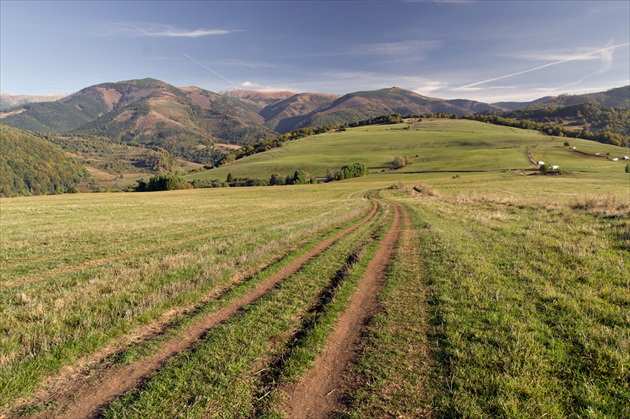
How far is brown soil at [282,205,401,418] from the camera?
16.3ft

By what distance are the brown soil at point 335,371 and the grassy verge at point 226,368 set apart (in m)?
0.84

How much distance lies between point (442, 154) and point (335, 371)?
6300 inches

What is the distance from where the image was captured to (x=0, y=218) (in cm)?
3200

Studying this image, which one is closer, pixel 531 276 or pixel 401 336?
pixel 401 336

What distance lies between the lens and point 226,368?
232 inches

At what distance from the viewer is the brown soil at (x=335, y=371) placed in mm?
4980

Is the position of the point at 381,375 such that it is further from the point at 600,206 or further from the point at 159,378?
the point at 600,206

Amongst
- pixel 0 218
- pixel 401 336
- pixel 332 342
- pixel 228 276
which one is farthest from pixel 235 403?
pixel 0 218

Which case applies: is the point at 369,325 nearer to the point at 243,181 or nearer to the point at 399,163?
the point at 243,181

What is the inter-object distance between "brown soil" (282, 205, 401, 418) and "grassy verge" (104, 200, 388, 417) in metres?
0.84

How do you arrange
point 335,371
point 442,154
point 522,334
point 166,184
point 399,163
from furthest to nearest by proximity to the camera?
1. point 442,154
2. point 399,163
3. point 166,184
4. point 522,334
5. point 335,371

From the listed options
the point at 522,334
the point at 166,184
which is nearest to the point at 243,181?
the point at 166,184

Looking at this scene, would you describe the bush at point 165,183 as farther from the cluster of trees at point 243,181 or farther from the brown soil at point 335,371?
the brown soil at point 335,371

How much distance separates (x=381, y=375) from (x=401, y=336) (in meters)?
1.65
